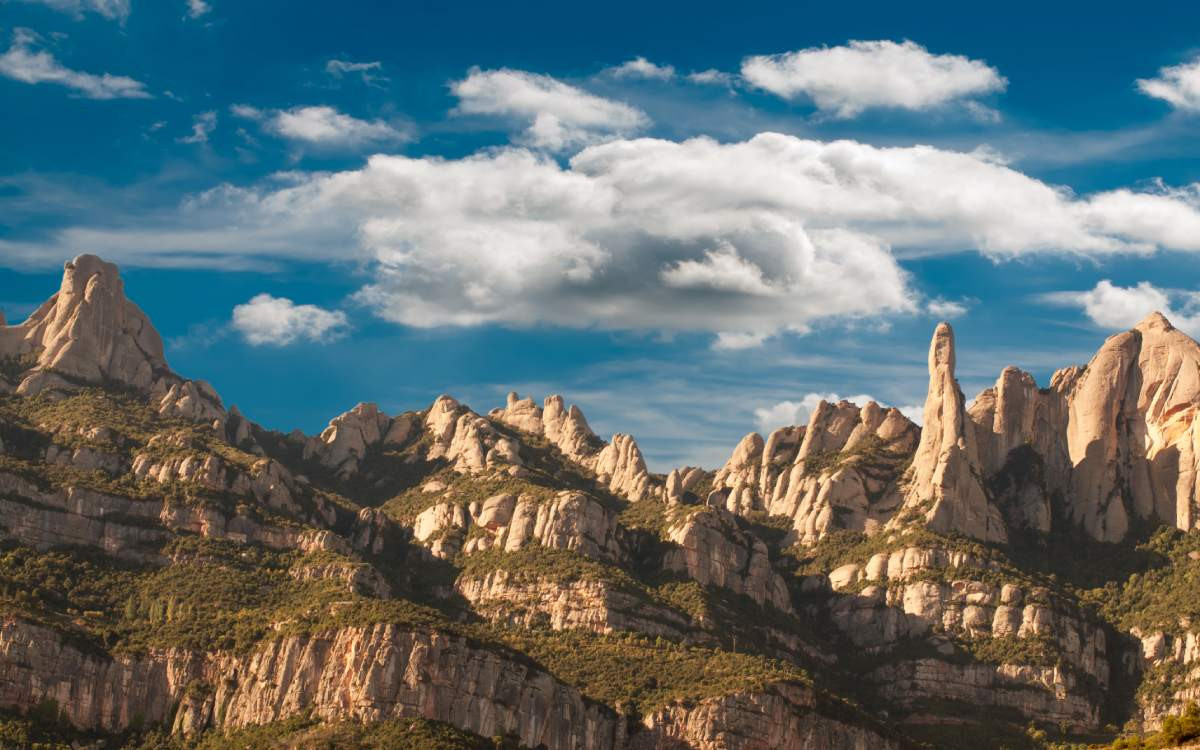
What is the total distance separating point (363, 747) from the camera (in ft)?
655

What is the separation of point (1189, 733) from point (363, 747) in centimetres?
7396

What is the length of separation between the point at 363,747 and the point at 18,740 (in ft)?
102

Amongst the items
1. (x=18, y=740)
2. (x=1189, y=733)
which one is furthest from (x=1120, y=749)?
(x=18, y=740)

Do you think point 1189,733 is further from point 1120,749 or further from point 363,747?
point 363,747

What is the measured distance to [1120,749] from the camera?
183000mm

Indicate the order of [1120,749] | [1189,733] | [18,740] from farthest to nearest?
→ [18,740]
[1120,749]
[1189,733]

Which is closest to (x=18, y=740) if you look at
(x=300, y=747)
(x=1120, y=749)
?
(x=300, y=747)

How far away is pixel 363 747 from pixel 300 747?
5.71 metres

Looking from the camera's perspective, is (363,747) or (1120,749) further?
(363,747)

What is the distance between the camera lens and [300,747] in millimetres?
199500

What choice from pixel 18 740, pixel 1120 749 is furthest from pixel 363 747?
pixel 1120 749

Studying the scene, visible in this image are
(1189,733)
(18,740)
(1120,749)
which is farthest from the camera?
(18,740)

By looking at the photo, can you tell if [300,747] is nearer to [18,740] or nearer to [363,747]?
[363,747]

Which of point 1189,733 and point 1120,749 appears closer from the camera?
point 1189,733
